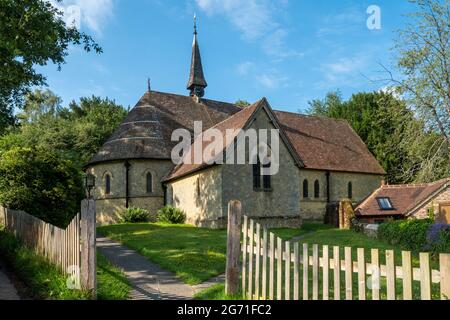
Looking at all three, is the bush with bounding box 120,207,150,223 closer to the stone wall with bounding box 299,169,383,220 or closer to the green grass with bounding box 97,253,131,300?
the stone wall with bounding box 299,169,383,220

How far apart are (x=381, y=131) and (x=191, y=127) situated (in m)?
21.2

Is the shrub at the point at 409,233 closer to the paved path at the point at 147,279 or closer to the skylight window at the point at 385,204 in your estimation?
the skylight window at the point at 385,204

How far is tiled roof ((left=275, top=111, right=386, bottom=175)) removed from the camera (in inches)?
1307

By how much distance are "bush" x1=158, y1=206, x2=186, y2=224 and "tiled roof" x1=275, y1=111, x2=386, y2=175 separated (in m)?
10.7

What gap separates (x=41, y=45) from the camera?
53.8 feet

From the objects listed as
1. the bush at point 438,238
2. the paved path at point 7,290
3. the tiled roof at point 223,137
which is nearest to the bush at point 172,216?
the tiled roof at point 223,137

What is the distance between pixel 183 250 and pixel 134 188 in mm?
16565

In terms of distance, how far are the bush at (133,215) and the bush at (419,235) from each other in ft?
51.5

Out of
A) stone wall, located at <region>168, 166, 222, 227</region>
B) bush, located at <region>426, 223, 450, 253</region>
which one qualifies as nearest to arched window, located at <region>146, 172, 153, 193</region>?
stone wall, located at <region>168, 166, 222, 227</region>

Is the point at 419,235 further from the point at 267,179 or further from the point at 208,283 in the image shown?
the point at 208,283

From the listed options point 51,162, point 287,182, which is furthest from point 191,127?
point 51,162

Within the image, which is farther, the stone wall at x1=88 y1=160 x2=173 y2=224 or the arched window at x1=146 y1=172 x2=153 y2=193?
the arched window at x1=146 y1=172 x2=153 y2=193
